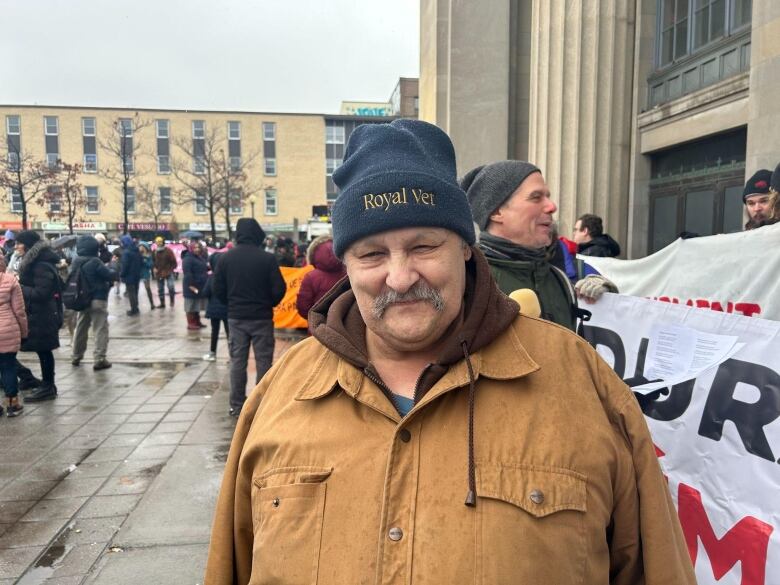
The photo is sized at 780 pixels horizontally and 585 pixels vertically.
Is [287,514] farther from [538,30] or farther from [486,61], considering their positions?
[486,61]

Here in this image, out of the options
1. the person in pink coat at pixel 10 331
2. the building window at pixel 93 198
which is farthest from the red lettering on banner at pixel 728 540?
the building window at pixel 93 198

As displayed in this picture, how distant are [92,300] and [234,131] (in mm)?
60221

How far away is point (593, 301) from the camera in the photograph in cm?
329

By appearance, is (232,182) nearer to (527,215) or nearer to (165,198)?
(165,198)

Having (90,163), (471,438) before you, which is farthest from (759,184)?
(90,163)

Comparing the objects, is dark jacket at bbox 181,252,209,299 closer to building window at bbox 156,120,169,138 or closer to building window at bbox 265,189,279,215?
building window at bbox 265,189,279,215

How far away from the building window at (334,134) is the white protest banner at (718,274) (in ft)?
213

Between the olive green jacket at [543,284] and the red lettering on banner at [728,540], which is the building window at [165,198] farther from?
the red lettering on banner at [728,540]

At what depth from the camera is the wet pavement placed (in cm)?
382

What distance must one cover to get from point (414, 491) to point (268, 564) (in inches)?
16.4

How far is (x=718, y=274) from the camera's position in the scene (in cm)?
344

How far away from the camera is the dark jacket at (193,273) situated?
13016 mm

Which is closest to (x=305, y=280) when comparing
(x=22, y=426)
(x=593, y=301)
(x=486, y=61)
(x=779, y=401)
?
(x=22, y=426)

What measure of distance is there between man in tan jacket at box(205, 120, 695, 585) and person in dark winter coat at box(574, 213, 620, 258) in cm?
427
